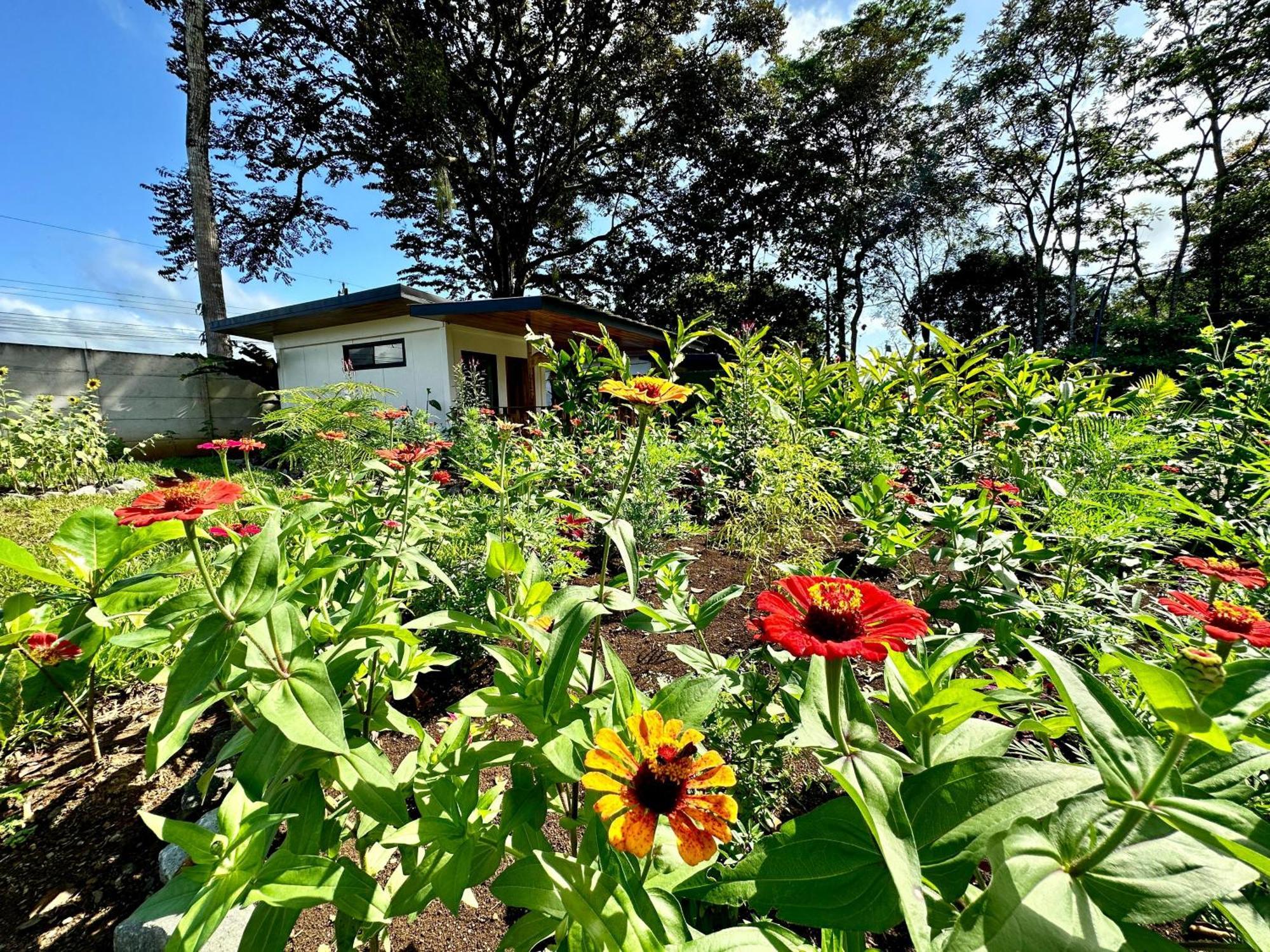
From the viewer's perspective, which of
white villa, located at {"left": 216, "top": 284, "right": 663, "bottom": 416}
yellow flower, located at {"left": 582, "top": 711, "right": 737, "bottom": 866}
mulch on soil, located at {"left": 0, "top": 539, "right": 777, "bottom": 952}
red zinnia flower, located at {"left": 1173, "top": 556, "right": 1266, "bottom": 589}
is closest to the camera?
yellow flower, located at {"left": 582, "top": 711, "right": 737, "bottom": 866}

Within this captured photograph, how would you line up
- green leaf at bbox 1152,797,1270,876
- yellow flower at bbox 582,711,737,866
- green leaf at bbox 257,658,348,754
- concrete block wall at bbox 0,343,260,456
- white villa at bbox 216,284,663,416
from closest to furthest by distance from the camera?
green leaf at bbox 1152,797,1270,876 < yellow flower at bbox 582,711,737,866 < green leaf at bbox 257,658,348,754 < white villa at bbox 216,284,663,416 < concrete block wall at bbox 0,343,260,456

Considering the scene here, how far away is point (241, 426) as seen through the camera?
1086cm

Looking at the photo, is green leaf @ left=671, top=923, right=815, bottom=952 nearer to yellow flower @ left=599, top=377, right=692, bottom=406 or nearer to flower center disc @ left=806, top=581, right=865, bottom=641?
flower center disc @ left=806, top=581, right=865, bottom=641

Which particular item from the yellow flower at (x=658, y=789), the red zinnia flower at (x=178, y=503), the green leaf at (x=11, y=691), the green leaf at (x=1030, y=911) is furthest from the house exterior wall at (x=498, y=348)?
the green leaf at (x=1030, y=911)

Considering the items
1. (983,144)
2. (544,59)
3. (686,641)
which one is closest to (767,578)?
(686,641)

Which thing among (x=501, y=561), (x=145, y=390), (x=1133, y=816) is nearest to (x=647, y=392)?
(x=501, y=561)

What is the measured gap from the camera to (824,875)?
1.94 ft

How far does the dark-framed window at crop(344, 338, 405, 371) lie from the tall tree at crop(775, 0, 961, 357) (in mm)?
13805

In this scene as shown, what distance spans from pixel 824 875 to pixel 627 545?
52 centimetres

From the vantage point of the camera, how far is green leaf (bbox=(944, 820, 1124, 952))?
1.46 ft

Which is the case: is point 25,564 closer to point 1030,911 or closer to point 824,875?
point 824,875

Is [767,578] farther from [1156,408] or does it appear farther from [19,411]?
[19,411]

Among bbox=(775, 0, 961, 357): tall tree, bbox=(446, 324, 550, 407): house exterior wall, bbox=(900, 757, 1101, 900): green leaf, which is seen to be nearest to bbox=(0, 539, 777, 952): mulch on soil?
bbox=(900, 757, 1101, 900): green leaf

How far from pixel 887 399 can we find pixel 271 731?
3.66m
